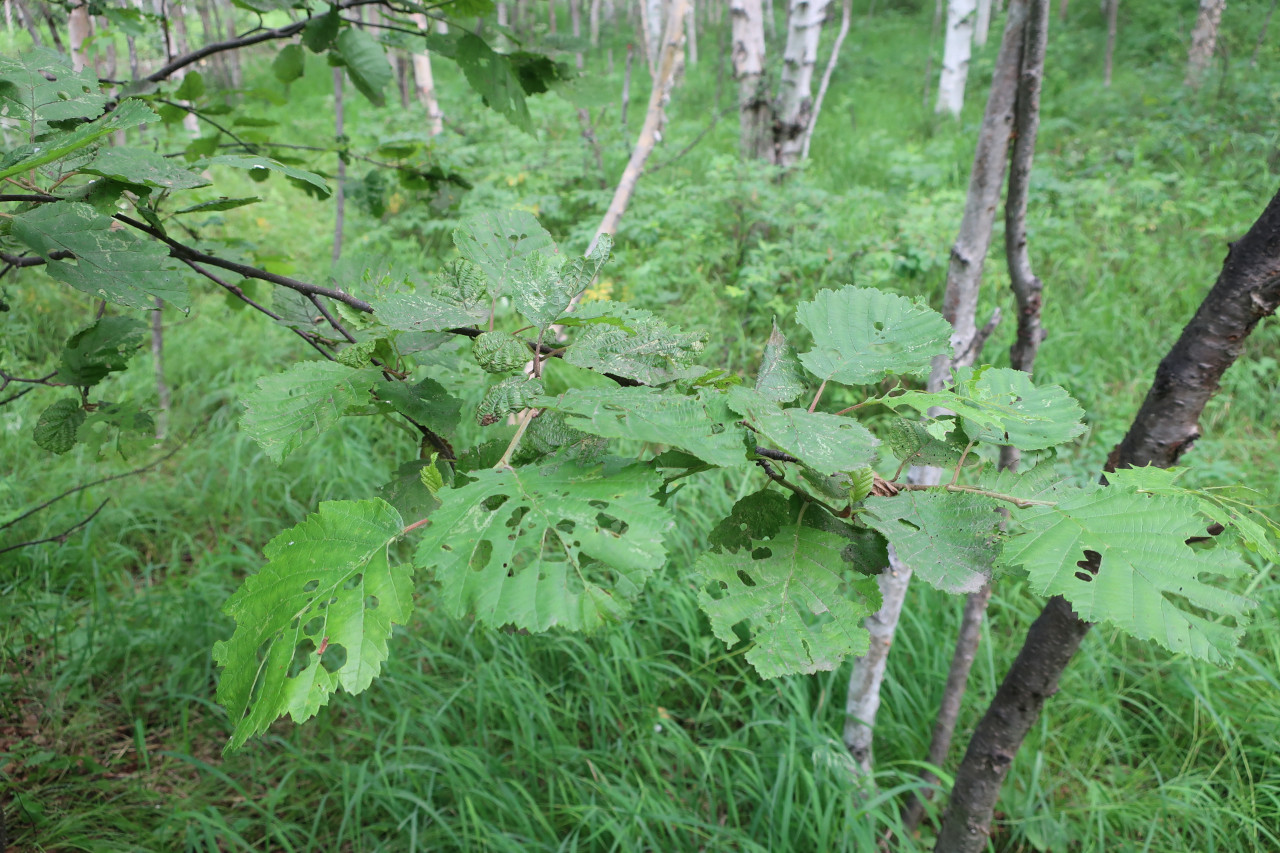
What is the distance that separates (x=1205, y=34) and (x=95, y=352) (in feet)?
40.5

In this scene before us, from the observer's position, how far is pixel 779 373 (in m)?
0.65

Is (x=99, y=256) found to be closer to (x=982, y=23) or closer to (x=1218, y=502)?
(x=1218, y=502)

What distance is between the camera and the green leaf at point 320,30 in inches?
50.0

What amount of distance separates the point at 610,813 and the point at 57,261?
1916mm

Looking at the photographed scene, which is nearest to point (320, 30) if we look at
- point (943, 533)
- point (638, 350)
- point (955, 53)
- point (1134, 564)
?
point (638, 350)

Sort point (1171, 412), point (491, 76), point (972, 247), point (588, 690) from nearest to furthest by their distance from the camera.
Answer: point (1171, 412) → point (491, 76) → point (972, 247) → point (588, 690)

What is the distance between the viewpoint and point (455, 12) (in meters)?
1.33

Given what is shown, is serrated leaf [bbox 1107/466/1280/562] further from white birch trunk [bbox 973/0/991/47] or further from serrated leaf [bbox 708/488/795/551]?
white birch trunk [bbox 973/0/991/47]

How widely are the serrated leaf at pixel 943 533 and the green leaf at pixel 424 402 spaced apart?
0.40 meters

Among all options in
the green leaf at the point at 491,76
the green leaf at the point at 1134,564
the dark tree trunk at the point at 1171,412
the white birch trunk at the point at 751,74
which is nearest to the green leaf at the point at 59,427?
the green leaf at the point at 491,76

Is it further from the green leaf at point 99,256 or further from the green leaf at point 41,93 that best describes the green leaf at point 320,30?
the green leaf at point 99,256

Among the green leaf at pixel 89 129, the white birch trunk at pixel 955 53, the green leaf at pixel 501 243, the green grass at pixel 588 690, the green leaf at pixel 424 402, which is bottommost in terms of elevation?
the green grass at pixel 588 690

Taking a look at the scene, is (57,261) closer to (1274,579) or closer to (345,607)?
(345,607)

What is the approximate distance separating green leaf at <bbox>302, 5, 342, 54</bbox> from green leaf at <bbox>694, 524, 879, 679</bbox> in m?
1.22
